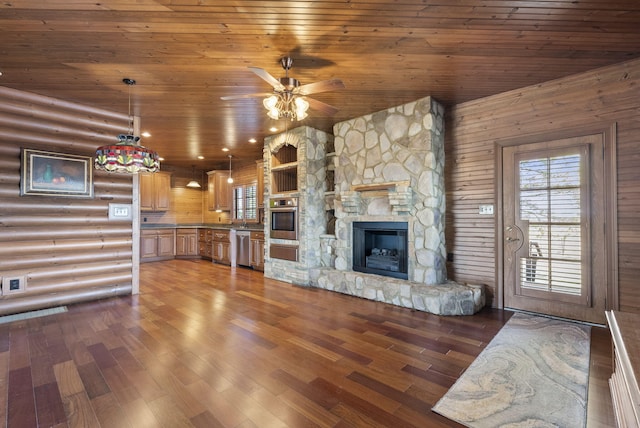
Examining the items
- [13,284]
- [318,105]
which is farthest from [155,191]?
[318,105]

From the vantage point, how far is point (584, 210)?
329cm

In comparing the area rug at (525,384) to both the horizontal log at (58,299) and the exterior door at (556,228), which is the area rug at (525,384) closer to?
the exterior door at (556,228)

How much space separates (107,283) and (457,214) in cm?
504

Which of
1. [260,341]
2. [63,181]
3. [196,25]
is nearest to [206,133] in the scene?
[63,181]

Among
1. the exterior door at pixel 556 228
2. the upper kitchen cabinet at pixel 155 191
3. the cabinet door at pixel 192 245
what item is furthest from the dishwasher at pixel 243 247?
the exterior door at pixel 556 228

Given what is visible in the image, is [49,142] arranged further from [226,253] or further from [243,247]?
[226,253]

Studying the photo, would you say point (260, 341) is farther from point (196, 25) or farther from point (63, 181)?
point (63, 181)

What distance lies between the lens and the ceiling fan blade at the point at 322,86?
103 inches

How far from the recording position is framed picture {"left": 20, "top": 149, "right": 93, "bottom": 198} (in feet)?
11.9

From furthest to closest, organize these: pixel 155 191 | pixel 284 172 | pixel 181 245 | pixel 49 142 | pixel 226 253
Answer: pixel 181 245, pixel 155 191, pixel 226 253, pixel 284 172, pixel 49 142

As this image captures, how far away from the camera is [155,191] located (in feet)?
27.3

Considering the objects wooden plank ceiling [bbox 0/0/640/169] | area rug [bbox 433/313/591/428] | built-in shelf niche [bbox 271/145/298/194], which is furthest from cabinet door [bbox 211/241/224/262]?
area rug [bbox 433/313/591/428]

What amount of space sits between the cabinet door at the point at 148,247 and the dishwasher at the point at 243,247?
258cm

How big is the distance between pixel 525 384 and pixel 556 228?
7.03ft
